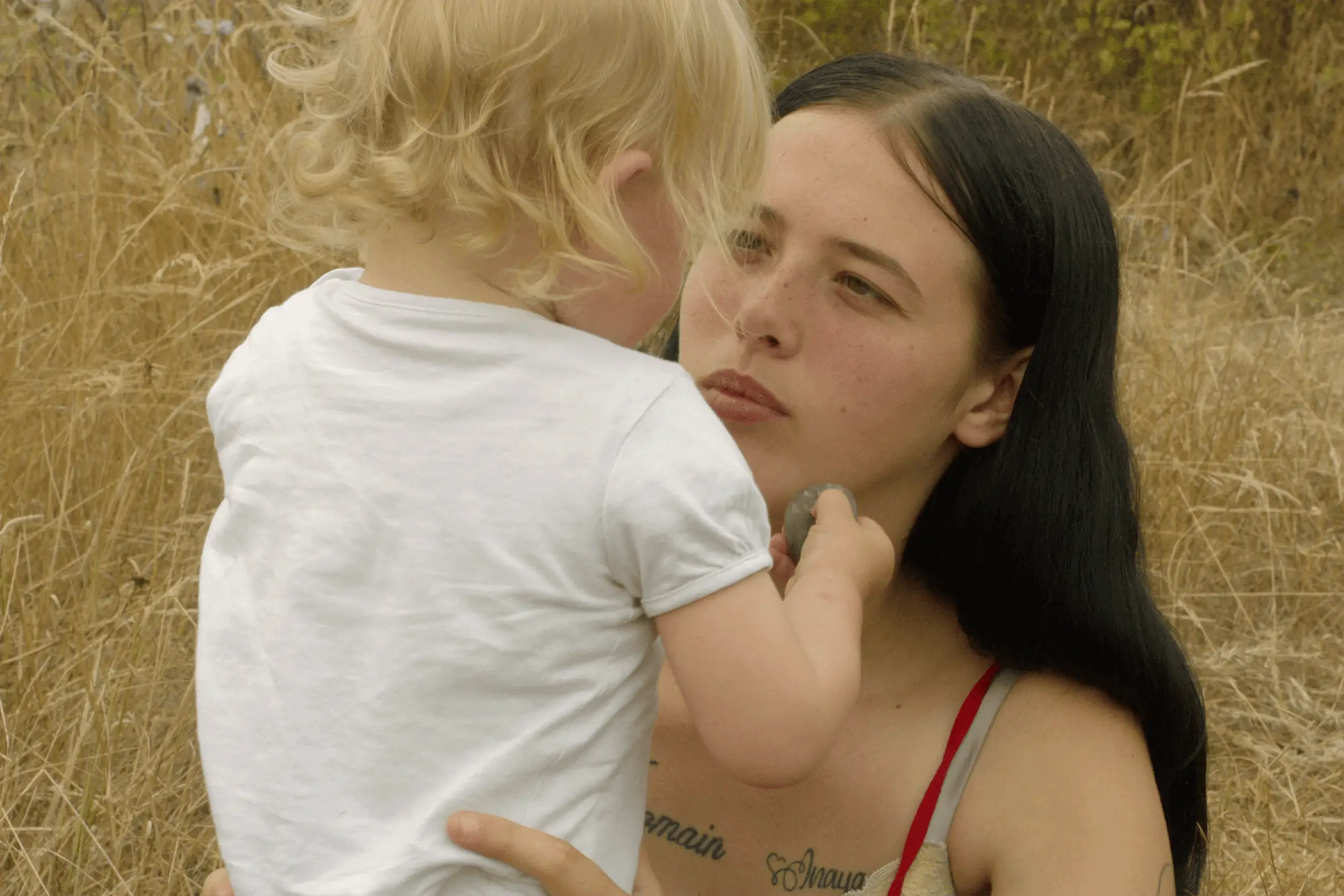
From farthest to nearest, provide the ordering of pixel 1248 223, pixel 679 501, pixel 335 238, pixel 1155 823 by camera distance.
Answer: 1. pixel 1248 223
2. pixel 1155 823
3. pixel 335 238
4. pixel 679 501

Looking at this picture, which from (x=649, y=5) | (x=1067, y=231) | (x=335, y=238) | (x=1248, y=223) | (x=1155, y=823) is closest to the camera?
(x=649, y=5)

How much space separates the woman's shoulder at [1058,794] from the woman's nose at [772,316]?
0.62 meters

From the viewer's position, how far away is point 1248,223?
7.12 metres

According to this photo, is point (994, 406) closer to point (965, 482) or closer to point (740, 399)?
point (965, 482)

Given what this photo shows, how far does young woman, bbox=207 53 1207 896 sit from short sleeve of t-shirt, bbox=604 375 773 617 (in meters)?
0.80

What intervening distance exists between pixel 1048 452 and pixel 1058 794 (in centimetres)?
52

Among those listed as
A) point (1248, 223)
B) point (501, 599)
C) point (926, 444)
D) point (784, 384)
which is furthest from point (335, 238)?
point (1248, 223)

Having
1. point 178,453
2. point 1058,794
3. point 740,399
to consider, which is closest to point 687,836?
point 1058,794

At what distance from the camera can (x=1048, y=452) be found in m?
2.38

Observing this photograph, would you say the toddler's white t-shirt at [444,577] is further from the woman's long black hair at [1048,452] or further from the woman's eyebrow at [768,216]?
the woman's long black hair at [1048,452]

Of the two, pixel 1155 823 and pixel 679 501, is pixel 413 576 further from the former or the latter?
pixel 1155 823

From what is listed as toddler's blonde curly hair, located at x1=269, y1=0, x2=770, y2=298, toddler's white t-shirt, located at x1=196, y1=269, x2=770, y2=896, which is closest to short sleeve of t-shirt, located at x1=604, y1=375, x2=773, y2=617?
toddler's white t-shirt, located at x1=196, y1=269, x2=770, y2=896

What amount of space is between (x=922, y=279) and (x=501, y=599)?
1.08m

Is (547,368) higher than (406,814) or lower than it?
higher
